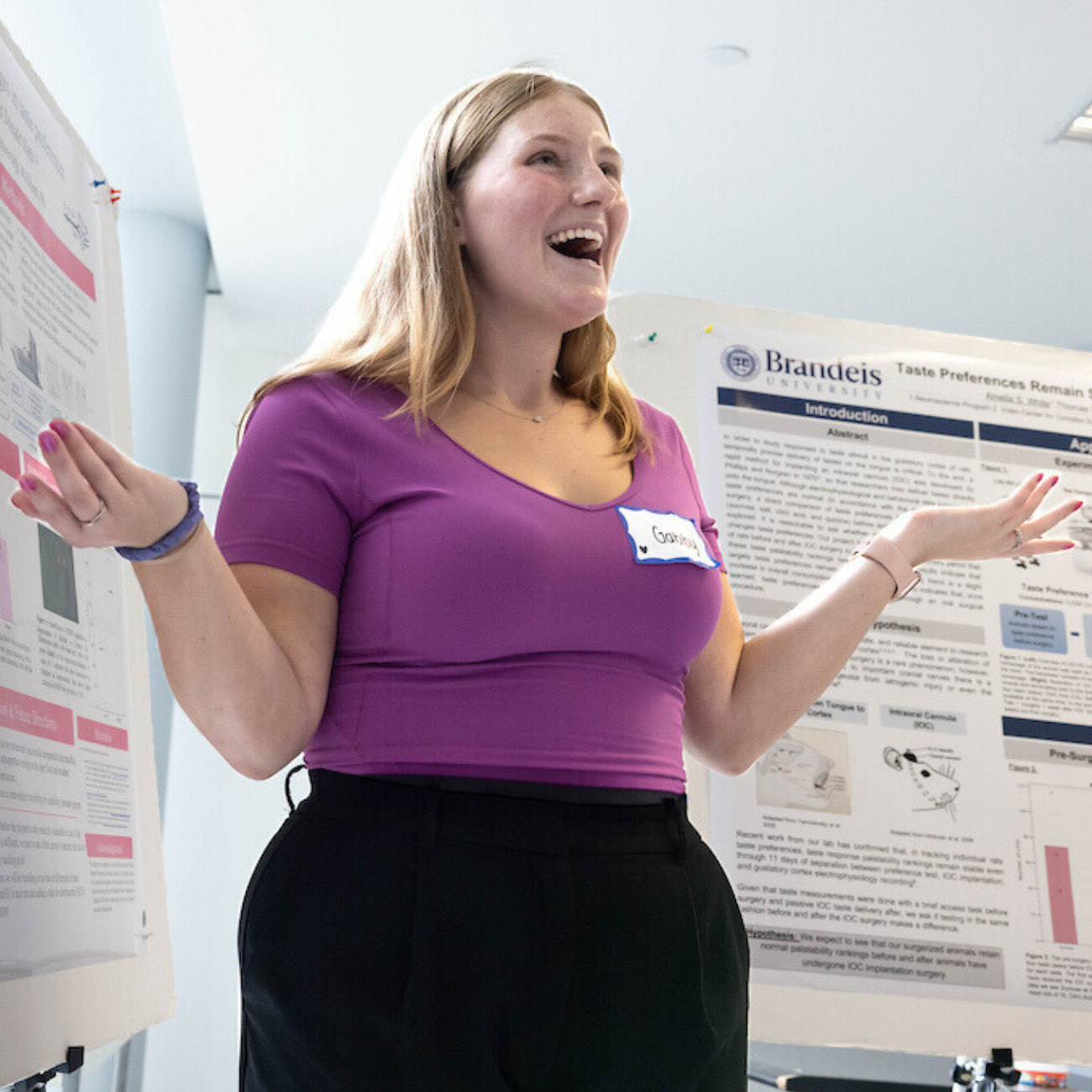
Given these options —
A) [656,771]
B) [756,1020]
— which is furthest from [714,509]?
[656,771]

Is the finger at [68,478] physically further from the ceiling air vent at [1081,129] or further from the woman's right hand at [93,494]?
the ceiling air vent at [1081,129]

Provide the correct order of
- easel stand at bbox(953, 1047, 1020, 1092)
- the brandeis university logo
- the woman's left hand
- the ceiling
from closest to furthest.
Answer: the woman's left hand, easel stand at bbox(953, 1047, 1020, 1092), the brandeis university logo, the ceiling

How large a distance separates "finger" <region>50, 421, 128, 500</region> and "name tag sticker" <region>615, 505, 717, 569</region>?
0.46 metres

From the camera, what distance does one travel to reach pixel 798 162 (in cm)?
455

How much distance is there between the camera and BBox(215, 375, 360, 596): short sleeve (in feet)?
3.63

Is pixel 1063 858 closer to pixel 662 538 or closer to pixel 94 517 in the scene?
pixel 662 538

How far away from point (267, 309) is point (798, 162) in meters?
2.39

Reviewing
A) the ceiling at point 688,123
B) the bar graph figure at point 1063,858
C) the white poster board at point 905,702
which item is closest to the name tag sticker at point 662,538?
the white poster board at point 905,702

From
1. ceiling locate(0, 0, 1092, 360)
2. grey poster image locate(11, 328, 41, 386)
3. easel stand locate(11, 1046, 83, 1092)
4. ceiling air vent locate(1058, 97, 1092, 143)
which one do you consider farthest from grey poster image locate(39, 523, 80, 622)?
ceiling air vent locate(1058, 97, 1092, 143)

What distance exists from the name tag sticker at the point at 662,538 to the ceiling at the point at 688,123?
2265 mm

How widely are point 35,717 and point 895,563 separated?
0.90 meters

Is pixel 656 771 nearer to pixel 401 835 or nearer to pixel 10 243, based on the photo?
pixel 401 835

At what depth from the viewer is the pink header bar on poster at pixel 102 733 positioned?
1323mm

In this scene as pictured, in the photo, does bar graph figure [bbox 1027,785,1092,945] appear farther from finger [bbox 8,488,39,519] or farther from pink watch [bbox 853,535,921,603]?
finger [bbox 8,488,39,519]
